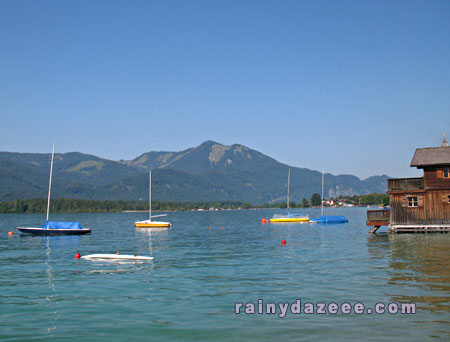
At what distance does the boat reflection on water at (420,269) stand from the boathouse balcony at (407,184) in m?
7.83

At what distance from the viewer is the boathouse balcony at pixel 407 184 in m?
63.7

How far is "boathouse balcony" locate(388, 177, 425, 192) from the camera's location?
63.7 meters

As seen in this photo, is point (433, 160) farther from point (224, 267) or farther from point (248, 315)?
point (248, 315)

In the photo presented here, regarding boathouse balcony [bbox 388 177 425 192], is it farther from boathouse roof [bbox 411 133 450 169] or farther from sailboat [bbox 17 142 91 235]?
sailboat [bbox 17 142 91 235]

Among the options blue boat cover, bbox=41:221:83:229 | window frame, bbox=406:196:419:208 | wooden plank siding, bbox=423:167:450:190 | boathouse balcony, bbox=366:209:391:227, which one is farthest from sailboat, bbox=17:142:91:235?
wooden plank siding, bbox=423:167:450:190

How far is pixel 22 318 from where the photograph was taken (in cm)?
2255

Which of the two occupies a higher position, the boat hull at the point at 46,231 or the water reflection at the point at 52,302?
the boat hull at the point at 46,231

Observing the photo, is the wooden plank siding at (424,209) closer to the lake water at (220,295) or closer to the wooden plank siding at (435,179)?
the wooden plank siding at (435,179)

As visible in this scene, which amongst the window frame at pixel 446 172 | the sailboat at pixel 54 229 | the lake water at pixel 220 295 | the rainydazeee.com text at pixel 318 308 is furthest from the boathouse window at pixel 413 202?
the sailboat at pixel 54 229

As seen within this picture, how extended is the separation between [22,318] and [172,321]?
25.3ft

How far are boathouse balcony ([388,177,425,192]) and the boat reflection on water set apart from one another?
25.7 feet

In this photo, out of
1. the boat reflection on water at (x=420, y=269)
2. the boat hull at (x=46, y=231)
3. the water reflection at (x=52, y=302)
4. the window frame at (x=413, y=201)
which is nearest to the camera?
the water reflection at (x=52, y=302)

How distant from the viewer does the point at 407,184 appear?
64.1 m

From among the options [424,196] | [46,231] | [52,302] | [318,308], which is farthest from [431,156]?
[46,231]
